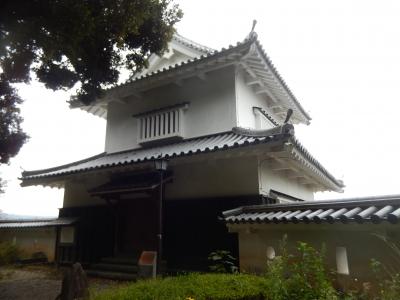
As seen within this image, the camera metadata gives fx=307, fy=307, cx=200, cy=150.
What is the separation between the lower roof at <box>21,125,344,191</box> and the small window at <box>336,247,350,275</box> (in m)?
2.59

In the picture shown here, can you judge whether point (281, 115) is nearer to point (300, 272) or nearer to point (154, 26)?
point (154, 26)

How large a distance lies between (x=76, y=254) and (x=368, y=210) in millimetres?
10380

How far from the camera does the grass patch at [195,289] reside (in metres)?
4.30

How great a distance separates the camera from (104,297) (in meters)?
4.14

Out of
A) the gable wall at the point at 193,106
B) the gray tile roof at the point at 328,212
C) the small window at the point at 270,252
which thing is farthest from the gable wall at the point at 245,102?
the small window at the point at 270,252

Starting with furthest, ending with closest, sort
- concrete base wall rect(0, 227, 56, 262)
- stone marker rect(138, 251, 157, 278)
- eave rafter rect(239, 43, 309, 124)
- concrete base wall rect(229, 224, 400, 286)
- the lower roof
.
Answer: concrete base wall rect(0, 227, 56, 262) → eave rafter rect(239, 43, 309, 124) → stone marker rect(138, 251, 157, 278) → the lower roof → concrete base wall rect(229, 224, 400, 286)

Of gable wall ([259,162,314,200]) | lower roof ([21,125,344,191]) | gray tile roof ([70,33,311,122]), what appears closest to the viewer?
lower roof ([21,125,344,191])

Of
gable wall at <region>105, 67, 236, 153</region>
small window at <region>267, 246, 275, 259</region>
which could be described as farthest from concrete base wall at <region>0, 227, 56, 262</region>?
small window at <region>267, 246, 275, 259</region>

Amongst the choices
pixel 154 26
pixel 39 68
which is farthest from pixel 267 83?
pixel 39 68

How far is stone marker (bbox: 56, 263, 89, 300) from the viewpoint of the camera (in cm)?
624

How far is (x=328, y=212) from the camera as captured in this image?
6.57m

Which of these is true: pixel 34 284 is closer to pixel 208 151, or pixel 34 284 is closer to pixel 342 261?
pixel 208 151

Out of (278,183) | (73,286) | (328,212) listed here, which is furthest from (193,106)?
(73,286)

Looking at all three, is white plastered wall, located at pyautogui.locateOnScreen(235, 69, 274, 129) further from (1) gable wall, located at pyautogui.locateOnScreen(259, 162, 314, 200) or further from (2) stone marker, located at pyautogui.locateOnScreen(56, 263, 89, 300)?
(2) stone marker, located at pyautogui.locateOnScreen(56, 263, 89, 300)
